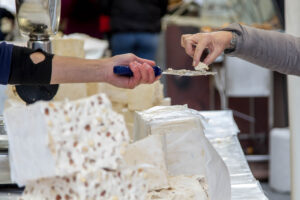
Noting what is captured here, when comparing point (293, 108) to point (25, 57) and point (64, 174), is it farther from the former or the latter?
point (64, 174)

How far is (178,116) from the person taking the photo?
4.08ft

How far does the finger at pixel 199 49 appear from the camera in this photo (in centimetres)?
126

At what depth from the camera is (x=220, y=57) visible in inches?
173

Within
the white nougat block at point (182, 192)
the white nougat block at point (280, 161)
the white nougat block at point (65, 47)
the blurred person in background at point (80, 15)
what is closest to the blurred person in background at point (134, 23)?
the blurred person in background at point (80, 15)

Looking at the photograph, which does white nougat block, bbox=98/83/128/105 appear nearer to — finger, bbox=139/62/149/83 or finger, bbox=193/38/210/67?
finger, bbox=193/38/210/67

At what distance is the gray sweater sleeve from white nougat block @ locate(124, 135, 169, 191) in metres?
0.60

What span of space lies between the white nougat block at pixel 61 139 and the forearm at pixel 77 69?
40 cm

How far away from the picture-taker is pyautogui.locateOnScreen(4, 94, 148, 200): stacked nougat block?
732mm

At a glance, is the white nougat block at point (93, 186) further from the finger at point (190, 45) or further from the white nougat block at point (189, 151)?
the finger at point (190, 45)

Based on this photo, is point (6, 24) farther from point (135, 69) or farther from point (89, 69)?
point (135, 69)

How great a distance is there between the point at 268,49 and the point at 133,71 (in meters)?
0.63

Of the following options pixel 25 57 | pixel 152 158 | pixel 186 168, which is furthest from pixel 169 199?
pixel 25 57

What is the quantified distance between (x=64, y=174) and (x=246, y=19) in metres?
3.97

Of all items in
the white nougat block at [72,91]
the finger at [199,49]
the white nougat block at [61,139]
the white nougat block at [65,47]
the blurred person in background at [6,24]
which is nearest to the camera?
the white nougat block at [61,139]
